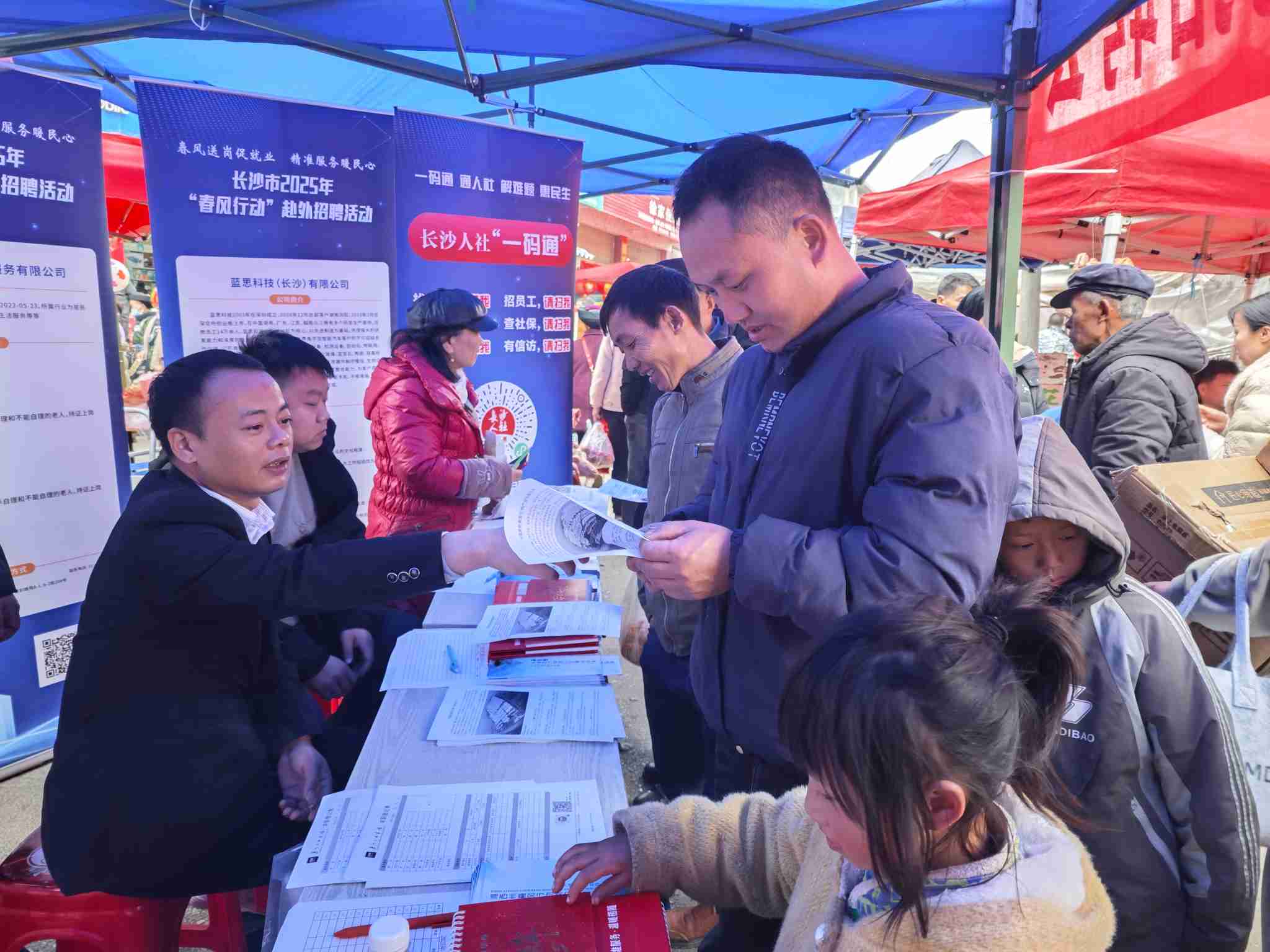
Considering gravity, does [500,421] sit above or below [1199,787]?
above

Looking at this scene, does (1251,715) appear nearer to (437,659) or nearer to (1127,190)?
(437,659)

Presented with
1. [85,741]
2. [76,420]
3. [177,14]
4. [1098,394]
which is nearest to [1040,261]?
[1098,394]

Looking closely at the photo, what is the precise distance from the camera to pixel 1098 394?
2994mm

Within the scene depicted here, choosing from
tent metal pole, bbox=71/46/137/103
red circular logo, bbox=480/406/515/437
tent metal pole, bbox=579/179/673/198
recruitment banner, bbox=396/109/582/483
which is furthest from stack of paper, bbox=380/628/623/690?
tent metal pole, bbox=579/179/673/198

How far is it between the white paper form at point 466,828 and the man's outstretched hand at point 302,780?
36 cm

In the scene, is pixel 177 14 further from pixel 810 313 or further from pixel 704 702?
pixel 704 702

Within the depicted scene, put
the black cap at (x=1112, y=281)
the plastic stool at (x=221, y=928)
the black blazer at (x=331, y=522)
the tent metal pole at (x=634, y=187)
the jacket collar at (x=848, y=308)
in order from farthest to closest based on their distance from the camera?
the tent metal pole at (x=634, y=187) → the black cap at (x=1112, y=281) → the black blazer at (x=331, y=522) → the plastic stool at (x=221, y=928) → the jacket collar at (x=848, y=308)

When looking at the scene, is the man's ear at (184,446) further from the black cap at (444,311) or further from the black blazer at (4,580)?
the black cap at (444,311)

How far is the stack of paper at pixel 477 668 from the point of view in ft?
5.75

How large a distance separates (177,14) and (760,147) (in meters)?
2.79

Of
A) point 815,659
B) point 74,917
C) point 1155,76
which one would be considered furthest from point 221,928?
point 1155,76

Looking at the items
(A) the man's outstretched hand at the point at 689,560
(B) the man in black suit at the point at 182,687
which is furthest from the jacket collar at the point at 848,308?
(B) the man in black suit at the point at 182,687

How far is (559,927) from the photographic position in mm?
985

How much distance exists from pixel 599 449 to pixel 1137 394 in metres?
3.28
